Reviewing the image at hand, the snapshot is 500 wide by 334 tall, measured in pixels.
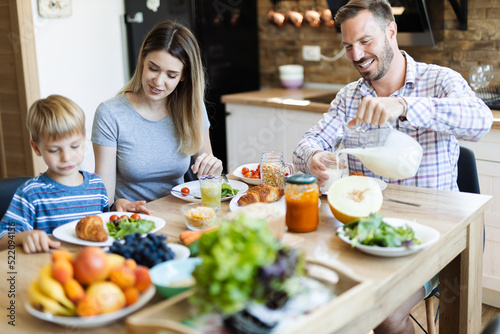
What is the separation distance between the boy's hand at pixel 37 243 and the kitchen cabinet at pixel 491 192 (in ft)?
6.58

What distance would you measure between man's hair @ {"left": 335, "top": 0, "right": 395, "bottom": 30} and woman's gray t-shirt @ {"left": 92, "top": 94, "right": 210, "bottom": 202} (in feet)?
2.52

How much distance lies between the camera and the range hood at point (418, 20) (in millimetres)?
3082

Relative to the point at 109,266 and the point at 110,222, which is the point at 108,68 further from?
the point at 109,266

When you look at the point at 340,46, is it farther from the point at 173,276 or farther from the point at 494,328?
the point at 494,328

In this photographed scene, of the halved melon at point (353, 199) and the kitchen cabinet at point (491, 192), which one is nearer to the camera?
the halved melon at point (353, 199)

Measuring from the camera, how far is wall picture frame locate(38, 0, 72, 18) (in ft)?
10.9

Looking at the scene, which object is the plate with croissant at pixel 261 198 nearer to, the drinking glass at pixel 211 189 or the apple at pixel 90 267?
the drinking glass at pixel 211 189

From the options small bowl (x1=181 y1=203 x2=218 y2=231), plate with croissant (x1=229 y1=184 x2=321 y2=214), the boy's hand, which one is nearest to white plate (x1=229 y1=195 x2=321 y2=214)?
plate with croissant (x1=229 y1=184 x2=321 y2=214)

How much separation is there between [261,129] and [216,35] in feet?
2.38

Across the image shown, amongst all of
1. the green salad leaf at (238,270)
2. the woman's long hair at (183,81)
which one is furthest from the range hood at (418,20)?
the green salad leaf at (238,270)

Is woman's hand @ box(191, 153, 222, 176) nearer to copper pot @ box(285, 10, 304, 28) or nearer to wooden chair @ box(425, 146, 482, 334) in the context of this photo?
wooden chair @ box(425, 146, 482, 334)

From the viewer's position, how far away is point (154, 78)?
2016 mm

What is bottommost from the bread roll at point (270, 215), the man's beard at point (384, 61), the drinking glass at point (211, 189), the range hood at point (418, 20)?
the drinking glass at point (211, 189)

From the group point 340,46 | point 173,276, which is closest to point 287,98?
point 340,46
